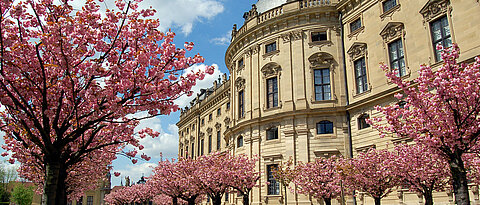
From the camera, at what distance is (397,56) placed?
25.8 m

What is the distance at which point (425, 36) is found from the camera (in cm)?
2334

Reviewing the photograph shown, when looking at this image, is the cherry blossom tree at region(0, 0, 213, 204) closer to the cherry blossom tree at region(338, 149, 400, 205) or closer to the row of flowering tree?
the cherry blossom tree at region(338, 149, 400, 205)

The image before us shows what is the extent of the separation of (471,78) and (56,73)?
40.6ft

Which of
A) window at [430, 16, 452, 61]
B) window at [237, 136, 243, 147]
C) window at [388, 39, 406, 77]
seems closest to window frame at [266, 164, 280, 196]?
window at [237, 136, 243, 147]

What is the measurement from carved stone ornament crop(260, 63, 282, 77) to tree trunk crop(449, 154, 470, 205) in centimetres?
2227

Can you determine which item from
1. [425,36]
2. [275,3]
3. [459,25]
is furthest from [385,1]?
[275,3]

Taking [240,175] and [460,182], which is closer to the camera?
[460,182]

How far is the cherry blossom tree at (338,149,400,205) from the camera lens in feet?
62.4

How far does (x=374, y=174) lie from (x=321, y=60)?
14.5 metres

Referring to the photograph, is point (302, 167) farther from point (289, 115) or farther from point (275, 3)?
point (275, 3)

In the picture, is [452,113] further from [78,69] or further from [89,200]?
[89,200]

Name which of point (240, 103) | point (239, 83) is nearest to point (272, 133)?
point (240, 103)

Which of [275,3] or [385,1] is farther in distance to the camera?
[275,3]

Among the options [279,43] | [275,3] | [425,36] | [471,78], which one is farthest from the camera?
[275,3]
